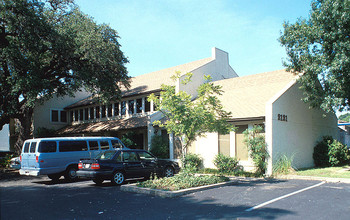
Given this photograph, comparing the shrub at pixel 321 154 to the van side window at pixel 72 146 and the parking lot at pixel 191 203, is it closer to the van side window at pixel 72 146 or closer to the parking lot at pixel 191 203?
the parking lot at pixel 191 203

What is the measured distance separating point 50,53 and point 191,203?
17421mm

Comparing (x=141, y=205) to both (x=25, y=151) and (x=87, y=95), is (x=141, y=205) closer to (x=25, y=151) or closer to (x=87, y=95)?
(x=25, y=151)

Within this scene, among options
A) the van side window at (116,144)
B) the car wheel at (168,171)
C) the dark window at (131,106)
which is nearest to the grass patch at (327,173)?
the car wheel at (168,171)

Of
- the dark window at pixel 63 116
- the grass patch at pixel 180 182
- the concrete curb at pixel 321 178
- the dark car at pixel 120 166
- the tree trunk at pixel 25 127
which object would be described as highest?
the dark window at pixel 63 116

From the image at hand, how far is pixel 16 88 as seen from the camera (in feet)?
59.8

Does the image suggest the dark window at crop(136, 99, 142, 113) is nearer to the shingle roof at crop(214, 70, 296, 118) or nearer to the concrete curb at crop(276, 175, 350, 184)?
the shingle roof at crop(214, 70, 296, 118)

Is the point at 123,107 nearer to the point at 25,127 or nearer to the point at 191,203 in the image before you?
the point at 25,127

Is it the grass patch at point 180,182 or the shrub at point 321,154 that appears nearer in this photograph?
the grass patch at point 180,182

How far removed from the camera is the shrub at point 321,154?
1794cm

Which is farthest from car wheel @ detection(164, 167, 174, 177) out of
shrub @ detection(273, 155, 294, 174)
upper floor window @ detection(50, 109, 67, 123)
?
upper floor window @ detection(50, 109, 67, 123)

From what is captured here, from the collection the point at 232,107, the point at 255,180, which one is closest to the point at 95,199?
the point at 255,180

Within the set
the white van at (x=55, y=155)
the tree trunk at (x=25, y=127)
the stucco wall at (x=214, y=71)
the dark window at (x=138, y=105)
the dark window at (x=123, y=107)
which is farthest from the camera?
the dark window at (x=123, y=107)

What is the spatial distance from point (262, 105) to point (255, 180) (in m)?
4.96

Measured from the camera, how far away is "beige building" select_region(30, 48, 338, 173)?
15523 mm
